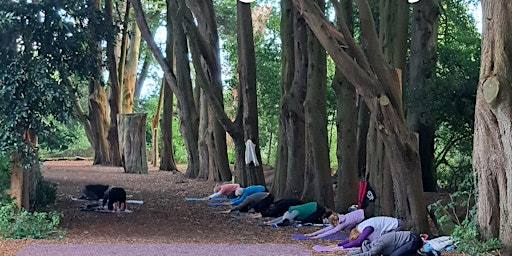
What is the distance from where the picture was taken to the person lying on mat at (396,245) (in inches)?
305

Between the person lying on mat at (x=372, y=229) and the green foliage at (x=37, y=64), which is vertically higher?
the green foliage at (x=37, y=64)

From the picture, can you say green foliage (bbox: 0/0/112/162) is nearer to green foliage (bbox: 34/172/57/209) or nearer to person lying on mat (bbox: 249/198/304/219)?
green foliage (bbox: 34/172/57/209)

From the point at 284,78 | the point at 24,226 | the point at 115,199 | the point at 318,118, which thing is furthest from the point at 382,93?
the point at 115,199

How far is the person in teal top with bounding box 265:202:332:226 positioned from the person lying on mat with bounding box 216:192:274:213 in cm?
144

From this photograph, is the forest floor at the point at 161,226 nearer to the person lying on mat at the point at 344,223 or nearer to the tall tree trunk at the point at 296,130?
the person lying on mat at the point at 344,223

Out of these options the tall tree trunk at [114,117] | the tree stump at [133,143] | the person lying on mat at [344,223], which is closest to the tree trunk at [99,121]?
the tall tree trunk at [114,117]

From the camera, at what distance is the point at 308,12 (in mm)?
9562

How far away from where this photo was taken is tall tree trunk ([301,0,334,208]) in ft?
42.2

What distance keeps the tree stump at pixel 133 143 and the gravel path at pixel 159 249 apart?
1642 cm

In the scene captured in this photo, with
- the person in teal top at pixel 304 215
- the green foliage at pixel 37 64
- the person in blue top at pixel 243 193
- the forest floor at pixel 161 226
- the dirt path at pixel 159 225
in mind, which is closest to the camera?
the forest floor at pixel 161 226

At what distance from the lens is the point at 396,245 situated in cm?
785

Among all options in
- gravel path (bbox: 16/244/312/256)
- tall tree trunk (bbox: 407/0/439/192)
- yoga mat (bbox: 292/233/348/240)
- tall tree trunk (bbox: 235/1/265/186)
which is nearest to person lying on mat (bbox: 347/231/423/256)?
gravel path (bbox: 16/244/312/256)

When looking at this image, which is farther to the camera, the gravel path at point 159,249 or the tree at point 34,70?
the tree at point 34,70

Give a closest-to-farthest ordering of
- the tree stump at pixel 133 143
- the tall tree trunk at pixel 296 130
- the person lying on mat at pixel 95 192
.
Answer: the tall tree trunk at pixel 296 130, the person lying on mat at pixel 95 192, the tree stump at pixel 133 143
